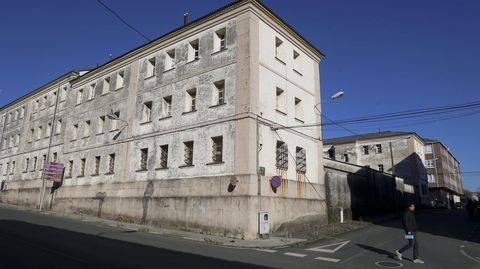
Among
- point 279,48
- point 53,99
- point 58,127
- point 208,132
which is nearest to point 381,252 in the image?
point 208,132

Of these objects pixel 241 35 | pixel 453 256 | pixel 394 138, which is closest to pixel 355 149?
pixel 394 138

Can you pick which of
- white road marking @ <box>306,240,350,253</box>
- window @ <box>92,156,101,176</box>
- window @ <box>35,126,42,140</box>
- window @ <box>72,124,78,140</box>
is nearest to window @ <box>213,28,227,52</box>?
white road marking @ <box>306,240,350,253</box>

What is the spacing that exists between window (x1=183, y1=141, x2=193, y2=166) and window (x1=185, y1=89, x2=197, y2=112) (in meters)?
2.06

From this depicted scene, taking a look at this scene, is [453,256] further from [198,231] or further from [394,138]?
[394,138]

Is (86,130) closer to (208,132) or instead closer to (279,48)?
(208,132)

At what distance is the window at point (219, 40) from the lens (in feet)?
69.0

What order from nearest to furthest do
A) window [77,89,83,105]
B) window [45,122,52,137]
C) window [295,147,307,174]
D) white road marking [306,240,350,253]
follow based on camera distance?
white road marking [306,240,350,253] < window [295,147,307,174] < window [77,89,83,105] < window [45,122,52,137]

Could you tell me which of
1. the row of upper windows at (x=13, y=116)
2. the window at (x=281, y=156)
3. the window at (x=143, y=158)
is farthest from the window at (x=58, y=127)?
the window at (x=281, y=156)

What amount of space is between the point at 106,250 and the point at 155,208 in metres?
10.2

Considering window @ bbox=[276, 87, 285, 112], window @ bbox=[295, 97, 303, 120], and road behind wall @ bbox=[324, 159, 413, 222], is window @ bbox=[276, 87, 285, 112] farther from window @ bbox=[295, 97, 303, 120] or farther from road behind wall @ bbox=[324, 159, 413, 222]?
road behind wall @ bbox=[324, 159, 413, 222]

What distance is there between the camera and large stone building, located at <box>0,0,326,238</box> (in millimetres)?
18234

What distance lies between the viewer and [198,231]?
18375 mm

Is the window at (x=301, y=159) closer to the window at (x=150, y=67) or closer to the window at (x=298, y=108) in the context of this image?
the window at (x=298, y=108)

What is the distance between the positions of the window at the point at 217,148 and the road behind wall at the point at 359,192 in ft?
27.1
